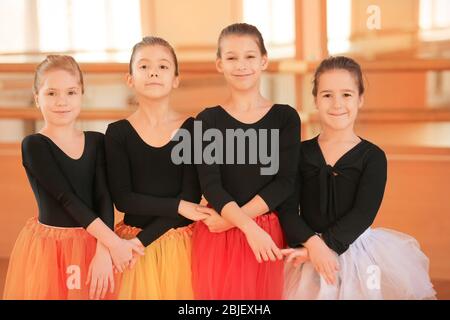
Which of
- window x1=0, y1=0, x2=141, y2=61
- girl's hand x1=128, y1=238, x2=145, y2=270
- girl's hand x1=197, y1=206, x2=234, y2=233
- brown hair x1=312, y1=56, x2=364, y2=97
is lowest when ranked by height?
girl's hand x1=128, y1=238, x2=145, y2=270

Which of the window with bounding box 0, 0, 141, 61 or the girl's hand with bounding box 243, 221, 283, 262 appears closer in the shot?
the girl's hand with bounding box 243, 221, 283, 262

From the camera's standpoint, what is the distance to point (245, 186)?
1.50 meters

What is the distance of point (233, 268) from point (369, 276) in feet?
1.00

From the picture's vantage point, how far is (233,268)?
4.93 ft

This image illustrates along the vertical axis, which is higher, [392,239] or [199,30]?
[199,30]

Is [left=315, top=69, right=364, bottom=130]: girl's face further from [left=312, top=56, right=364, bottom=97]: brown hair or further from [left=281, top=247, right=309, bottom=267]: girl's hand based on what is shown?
[left=281, top=247, right=309, bottom=267]: girl's hand

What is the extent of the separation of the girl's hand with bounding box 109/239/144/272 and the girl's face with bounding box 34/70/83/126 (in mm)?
301

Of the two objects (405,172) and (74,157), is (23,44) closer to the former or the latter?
(74,157)

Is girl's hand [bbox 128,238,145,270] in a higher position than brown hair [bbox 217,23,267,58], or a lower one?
lower

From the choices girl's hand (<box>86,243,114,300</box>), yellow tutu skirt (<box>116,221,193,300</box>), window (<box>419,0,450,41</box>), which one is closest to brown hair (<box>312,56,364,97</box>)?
yellow tutu skirt (<box>116,221,193,300</box>)

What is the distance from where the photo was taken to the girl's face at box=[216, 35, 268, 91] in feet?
4.87

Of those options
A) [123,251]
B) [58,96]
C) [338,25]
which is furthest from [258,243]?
→ [338,25]

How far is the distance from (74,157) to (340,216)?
24.1 inches
